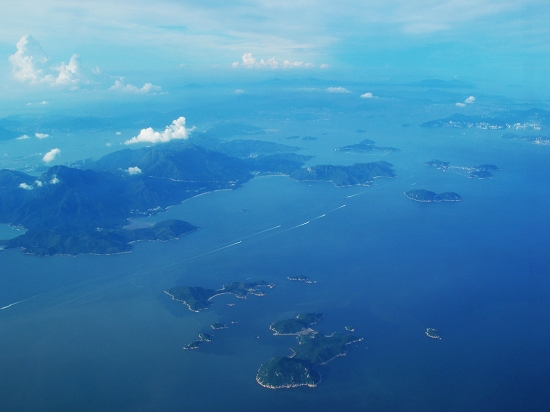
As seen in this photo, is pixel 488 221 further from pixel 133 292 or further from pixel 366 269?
pixel 133 292

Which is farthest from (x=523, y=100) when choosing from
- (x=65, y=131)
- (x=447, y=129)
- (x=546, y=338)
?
(x=546, y=338)

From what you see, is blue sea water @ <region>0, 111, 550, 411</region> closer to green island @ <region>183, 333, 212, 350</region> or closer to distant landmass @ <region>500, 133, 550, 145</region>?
green island @ <region>183, 333, 212, 350</region>

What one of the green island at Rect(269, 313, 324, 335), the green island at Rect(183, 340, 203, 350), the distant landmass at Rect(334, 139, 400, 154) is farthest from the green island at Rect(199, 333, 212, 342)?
the distant landmass at Rect(334, 139, 400, 154)

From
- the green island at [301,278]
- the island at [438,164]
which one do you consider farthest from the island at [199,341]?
the island at [438,164]

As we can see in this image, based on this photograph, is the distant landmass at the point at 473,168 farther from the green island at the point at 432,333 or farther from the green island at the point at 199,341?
the green island at the point at 199,341

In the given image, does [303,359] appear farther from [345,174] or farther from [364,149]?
[364,149]
